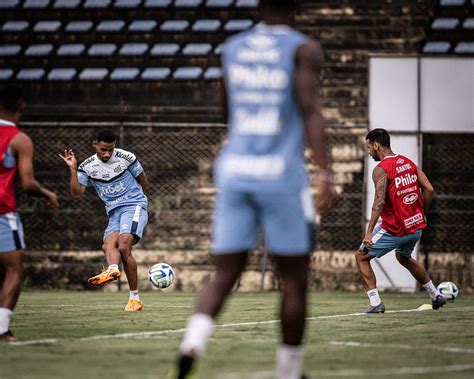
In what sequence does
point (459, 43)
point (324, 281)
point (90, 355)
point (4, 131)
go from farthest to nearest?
point (459, 43) → point (324, 281) → point (4, 131) → point (90, 355)

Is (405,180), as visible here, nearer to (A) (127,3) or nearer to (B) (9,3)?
(A) (127,3)

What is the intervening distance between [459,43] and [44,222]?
7.91 metres

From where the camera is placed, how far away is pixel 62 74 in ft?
64.5

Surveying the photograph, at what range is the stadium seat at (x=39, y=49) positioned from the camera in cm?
2014

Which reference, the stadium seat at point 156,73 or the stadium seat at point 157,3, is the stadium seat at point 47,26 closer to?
the stadium seat at point 157,3

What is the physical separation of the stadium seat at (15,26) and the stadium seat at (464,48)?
319 inches

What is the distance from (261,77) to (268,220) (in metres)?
0.74

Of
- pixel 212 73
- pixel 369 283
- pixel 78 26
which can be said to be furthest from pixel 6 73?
pixel 369 283

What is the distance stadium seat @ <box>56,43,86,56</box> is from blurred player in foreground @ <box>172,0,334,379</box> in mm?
14856

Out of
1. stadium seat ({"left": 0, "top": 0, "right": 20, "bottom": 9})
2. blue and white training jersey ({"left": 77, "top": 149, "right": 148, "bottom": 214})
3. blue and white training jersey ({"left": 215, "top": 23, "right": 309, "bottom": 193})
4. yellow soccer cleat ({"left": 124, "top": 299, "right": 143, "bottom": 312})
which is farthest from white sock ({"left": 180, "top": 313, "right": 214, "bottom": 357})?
stadium seat ({"left": 0, "top": 0, "right": 20, "bottom": 9})

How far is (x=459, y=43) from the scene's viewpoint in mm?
18938

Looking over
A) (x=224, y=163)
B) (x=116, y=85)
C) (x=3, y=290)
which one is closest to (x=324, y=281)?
(x=116, y=85)

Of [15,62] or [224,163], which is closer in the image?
[224,163]

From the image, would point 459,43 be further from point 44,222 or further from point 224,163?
point 224,163
